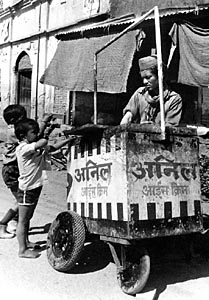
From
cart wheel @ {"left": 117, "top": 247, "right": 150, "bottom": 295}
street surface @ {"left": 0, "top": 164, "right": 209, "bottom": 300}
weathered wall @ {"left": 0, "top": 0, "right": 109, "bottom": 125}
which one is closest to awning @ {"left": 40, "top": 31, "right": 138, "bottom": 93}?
weathered wall @ {"left": 0, "top": 0, "right": 109, "bottom": 125}

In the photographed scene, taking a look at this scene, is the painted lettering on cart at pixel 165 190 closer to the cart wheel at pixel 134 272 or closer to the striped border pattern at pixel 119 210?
the striped border pattern at pixel 119 210

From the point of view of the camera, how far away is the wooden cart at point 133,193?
352cm

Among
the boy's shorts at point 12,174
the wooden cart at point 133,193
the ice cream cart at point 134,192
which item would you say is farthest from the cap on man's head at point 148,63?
the boy's shorts at point 12,174

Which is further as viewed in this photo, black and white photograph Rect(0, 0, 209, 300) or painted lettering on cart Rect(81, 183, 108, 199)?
painted lettering on cart Rect(81, 183, 108, 199)

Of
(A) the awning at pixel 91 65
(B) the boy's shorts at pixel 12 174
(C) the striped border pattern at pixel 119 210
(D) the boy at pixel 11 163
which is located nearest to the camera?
(C) the striped border pattern at pixel 119 210

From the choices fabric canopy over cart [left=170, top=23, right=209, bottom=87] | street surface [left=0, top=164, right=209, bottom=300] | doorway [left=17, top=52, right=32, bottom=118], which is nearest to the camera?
street surface [left=0, top=164, right=209, bottom=300]

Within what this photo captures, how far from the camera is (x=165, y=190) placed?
3.66 meters

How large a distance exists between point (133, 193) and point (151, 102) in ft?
3.96

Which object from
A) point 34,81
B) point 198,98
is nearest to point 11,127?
point 198,98

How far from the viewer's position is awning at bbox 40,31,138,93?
25.5ft

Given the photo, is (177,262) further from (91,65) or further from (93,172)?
(91,65)

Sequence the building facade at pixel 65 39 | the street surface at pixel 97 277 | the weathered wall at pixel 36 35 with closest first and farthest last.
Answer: the street surface at pixel 97 277, the building facade at pixel 65 39, the weathered wall at pixel 36 35

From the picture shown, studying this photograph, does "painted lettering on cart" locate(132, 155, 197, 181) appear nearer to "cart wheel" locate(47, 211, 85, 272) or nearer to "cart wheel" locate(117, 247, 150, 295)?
"cart wheel" locate(117, 247, 150, 295)

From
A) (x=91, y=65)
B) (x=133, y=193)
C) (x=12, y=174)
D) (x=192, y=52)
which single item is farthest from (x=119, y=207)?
(x=91, y=65)
